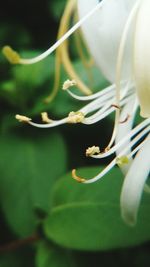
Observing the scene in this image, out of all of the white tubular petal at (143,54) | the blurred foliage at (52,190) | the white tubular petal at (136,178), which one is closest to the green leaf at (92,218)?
the blurred foliage at (52,190)

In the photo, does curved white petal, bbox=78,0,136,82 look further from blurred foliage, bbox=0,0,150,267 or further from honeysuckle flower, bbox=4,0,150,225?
blurred foliage, bbox=0,0,150,267

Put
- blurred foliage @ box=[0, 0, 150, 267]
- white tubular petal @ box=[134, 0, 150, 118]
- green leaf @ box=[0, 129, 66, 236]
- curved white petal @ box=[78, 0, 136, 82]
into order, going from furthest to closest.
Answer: green leaf @ box=[0, 129, 66, 236]
blurred foliage @ box=[0, 0, 150, 267]
curved white petal @ box=[78, 0, 136, 82]
white tubular petal @ box=[134, 0, 150, 118]

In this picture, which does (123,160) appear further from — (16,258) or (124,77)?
(16,258)

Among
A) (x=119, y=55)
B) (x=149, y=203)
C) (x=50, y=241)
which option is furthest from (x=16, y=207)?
(x=119, y=55)

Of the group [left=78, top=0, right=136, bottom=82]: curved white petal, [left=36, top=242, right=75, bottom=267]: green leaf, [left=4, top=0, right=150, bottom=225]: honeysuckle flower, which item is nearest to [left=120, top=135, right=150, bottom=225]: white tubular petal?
[left=4, top=0, right=150, bottom=225]: honeysuckle flower

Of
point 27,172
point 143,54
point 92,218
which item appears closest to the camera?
point 143,54

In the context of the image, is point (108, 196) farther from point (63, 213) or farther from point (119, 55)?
point (119, 55)

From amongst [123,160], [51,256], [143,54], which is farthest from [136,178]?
[51,256]
